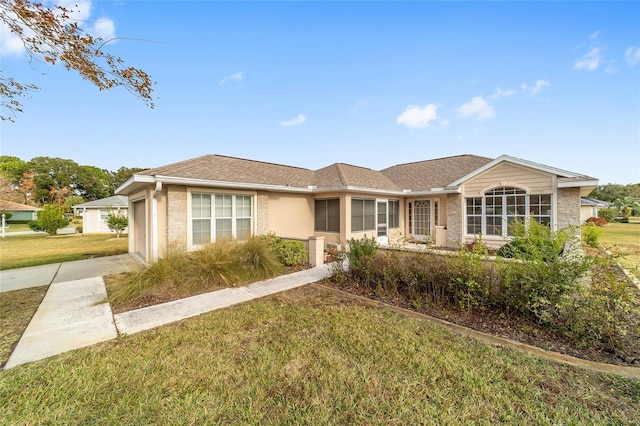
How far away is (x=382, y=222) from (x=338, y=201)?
3.29 m

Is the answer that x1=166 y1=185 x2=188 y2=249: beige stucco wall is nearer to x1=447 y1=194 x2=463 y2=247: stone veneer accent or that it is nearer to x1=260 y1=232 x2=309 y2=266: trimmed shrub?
x1=260 y1=232 x2=309 y2=266: trimmed shrub

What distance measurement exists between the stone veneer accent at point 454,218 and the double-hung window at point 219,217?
32.6 ft

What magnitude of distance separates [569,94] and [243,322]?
47.8 feet

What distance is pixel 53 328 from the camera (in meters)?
4.51

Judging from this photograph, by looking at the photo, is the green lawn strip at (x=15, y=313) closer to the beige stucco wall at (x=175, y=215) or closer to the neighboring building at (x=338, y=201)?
the neighboring building at (x=338, y=201)

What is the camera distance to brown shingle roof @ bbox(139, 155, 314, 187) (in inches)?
334

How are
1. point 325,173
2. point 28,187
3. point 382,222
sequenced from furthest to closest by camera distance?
point 28,187, point 325,173, point 382,222

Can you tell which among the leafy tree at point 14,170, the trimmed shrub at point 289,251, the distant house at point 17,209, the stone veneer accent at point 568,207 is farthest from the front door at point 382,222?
the leafy tree at point 14,170

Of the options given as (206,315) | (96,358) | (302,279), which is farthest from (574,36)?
(96,358)

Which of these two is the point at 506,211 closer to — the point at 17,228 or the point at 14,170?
the point at 17,228

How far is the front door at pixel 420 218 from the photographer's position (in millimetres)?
14289

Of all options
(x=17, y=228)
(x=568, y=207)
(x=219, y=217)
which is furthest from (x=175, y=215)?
(x=17, y=228)

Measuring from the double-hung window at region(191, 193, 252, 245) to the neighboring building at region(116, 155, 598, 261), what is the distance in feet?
0.12

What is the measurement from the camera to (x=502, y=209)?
11.4 metres
